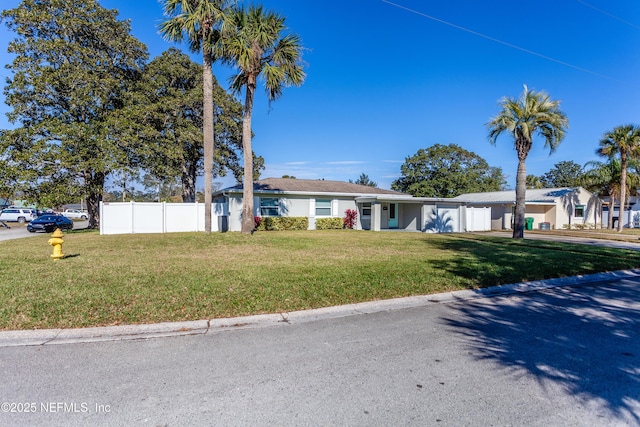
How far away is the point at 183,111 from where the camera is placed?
81.5 feet

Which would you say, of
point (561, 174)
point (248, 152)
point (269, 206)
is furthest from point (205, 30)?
point (561, 174)

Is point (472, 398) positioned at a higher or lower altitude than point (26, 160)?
lower

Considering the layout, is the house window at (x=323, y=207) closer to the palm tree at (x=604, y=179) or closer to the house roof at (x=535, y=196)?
the house roof at (x=535, y=196)

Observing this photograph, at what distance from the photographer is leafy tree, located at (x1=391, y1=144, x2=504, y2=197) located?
40.3 metres

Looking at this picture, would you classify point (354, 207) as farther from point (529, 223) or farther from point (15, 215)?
point (15, 215)

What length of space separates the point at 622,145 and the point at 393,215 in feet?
57.1

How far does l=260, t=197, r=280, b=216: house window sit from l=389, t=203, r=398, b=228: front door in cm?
859

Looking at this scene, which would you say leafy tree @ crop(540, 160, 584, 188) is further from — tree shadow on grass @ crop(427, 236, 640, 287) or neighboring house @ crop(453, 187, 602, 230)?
tree shadow on grass @ crop(427, 236, 640, 287)

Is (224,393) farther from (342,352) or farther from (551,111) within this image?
(551,111)

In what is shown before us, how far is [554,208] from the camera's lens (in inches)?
1125

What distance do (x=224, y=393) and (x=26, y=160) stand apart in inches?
879

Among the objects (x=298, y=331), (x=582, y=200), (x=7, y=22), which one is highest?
(x=7, y=22)

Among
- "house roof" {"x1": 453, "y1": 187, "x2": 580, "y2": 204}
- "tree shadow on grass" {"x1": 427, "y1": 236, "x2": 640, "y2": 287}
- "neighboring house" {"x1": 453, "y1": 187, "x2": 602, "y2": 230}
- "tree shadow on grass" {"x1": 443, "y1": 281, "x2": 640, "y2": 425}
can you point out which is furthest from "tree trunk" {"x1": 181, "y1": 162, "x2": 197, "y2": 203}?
"tree shadow on grass" {"x1": 443, "y1": 281, "x2": 640, "y2": 425}

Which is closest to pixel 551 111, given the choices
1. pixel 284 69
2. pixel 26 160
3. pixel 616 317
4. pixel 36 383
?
pixel 284 69
